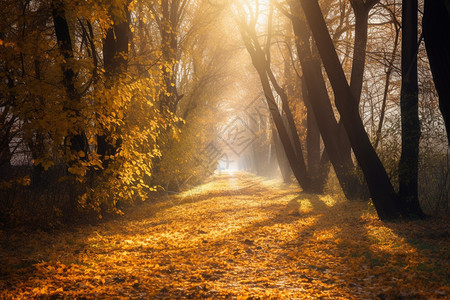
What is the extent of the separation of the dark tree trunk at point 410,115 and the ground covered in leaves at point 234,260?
77 centimetres

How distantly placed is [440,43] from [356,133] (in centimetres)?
287

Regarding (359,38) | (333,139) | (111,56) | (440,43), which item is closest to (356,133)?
(440,43)

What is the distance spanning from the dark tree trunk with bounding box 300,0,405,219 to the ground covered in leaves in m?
0.52

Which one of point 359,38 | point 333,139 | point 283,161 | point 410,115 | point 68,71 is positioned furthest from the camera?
point 283,161

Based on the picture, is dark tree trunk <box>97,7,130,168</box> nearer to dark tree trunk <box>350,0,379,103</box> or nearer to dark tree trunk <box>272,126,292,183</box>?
dark tree trunk <box>350,0,379,103</box>

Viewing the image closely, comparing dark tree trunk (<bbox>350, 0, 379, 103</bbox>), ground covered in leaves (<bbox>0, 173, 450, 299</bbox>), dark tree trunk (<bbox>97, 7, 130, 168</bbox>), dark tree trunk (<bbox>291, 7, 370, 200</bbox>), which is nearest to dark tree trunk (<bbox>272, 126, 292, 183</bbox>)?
dark tree trunk (<bbox>291, 7, 370, 200</bbox>)

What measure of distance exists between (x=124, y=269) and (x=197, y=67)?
17563mm

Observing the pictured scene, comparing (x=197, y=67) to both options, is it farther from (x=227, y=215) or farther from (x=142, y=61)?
(x=227, y=215)

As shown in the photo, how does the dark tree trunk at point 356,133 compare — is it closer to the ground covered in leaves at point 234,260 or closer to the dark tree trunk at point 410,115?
the dark tree trunk at point 410,115

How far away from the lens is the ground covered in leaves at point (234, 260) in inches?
151

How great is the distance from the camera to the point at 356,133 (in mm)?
7945

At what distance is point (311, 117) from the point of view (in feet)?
50.5

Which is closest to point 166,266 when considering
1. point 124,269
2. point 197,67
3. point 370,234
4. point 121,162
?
point 124,269

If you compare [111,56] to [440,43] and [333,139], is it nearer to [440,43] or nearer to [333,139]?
[333,139]
